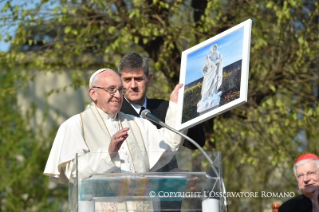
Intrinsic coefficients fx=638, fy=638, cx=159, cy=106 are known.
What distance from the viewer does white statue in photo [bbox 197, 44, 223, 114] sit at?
4.10m

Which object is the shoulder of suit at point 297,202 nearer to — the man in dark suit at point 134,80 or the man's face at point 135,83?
the man in dark suit at point 134,80

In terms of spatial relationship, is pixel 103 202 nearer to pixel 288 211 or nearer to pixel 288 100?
pixel 288 211

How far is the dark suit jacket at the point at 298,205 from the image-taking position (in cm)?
471

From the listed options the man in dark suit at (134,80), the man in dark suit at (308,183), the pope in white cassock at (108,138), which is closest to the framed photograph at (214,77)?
the pope in white cassock at (108,138)

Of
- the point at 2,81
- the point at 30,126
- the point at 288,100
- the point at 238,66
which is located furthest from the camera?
the point at 30,126

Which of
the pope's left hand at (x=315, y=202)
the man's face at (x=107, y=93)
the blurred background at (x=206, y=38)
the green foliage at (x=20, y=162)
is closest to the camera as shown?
the man's face at (x=107, y=93)

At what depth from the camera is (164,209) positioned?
133 inches

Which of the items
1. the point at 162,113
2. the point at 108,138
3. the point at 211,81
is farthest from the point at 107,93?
the point at 162,113

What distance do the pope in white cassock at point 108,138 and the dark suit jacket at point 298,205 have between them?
3.33 ft

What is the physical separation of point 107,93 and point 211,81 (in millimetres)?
719

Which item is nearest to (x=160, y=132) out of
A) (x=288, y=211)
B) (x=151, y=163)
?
(x=151, y=163)

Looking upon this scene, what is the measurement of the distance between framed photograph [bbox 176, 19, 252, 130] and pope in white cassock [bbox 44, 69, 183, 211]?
0.50ft

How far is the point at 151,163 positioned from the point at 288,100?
26.2ft

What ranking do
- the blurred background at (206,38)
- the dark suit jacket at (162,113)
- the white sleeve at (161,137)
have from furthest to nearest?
1. the blurred background at (206,38)
2. the dark suit jacket at (162,113)
3. the white sleeve at (161,137)
